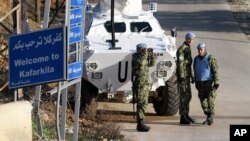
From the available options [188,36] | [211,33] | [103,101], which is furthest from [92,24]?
[211,33]

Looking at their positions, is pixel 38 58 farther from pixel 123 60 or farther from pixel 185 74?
pixel 185 74

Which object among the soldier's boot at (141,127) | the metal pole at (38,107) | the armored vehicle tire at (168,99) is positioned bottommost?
the soldier's boot at (141,127)

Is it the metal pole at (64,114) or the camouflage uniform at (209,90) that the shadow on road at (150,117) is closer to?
the camouflage uniform at (209,90)

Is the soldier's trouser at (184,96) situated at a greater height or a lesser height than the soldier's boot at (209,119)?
greater

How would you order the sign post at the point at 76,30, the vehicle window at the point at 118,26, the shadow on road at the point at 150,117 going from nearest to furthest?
the sign post at the point at 76,30 → the shadow on road at the point at 150,117 → the vehicle window at the point at 118,26

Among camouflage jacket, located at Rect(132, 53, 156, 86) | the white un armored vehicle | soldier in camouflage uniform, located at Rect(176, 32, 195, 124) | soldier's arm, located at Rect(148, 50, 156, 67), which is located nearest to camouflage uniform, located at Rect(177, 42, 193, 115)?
soldier in camouflage uniform, located at Rect(176, 32, 195, 124)

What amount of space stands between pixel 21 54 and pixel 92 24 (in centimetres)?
672

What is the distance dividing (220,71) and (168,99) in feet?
18.8

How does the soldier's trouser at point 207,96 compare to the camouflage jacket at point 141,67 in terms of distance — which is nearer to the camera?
the camouflage jacket at point 141,67

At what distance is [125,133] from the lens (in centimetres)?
1286

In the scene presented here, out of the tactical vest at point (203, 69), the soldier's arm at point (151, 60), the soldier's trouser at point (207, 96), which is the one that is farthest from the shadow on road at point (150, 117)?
the soldier's arm at point (151, 60)

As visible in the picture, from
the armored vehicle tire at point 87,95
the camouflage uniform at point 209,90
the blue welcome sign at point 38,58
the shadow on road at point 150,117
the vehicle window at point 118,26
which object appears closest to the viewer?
the blue welcome sign at point 38,58

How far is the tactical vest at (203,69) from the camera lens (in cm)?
1321

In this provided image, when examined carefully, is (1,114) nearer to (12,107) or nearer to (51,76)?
(12,107)
